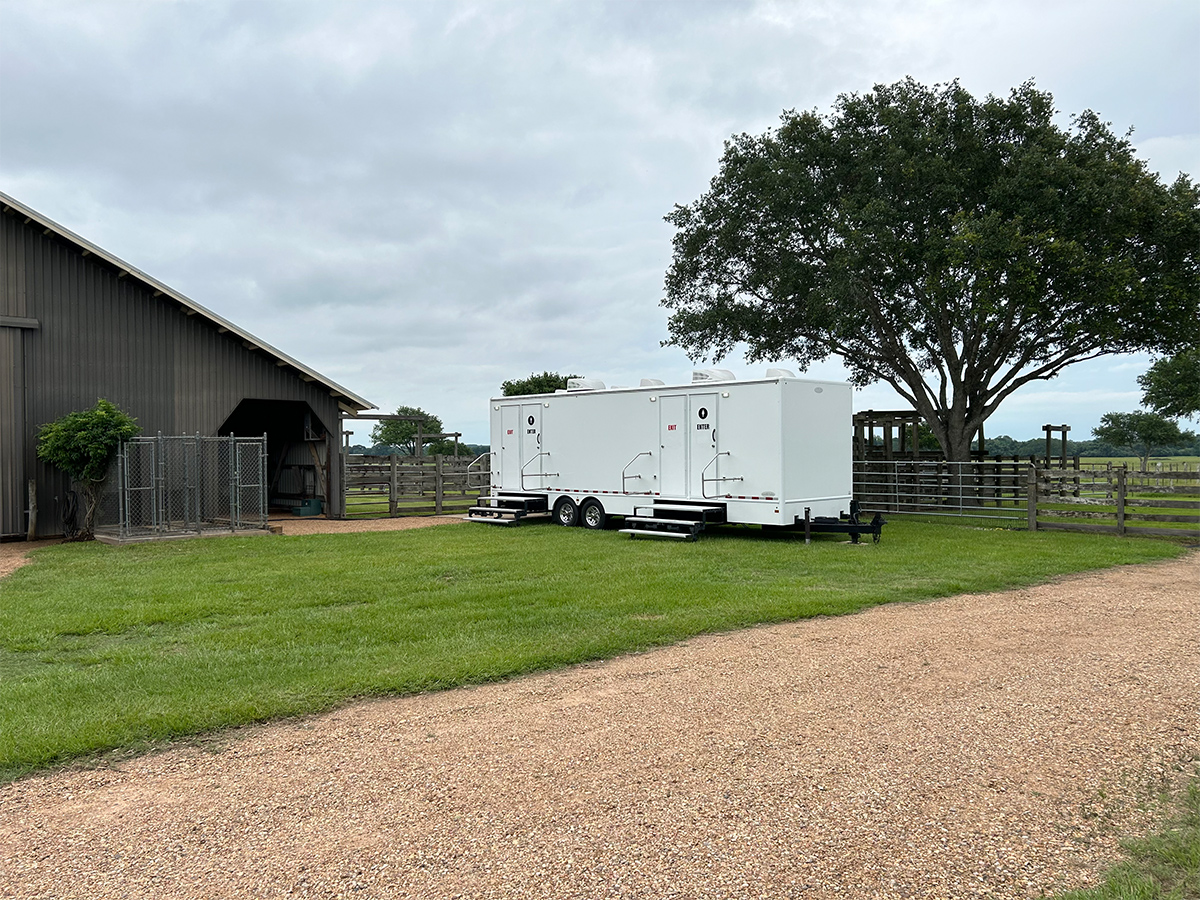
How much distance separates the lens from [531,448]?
20.0 m

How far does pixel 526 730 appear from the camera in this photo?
5.59 metres

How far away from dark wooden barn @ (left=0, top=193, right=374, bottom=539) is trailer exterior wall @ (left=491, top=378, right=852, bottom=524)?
735cm

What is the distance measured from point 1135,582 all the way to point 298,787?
11.1m

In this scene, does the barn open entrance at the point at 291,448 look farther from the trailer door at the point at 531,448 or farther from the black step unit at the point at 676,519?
the black step unit at the point at 676,519

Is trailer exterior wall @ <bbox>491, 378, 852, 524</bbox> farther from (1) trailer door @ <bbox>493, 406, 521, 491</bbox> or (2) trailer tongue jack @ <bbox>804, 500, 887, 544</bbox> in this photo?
(1) trailer door @ <bbox>493, 406, 521, 491</bbox>

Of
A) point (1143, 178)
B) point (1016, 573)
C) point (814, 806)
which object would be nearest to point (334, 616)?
point (814, 806)

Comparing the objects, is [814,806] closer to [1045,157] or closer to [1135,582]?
[1135,582]

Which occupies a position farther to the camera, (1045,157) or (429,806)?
(1045,157)

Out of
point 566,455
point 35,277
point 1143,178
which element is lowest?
point 566,455

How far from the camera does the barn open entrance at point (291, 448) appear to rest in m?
24.3

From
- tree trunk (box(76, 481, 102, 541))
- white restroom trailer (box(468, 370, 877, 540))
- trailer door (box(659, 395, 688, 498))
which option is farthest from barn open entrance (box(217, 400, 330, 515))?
trailer door (box(659, 395, 688, 498))

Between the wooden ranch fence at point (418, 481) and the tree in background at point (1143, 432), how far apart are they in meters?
50.1

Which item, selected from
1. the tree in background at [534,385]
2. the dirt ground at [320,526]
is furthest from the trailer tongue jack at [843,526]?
the tree in background at [534,385]

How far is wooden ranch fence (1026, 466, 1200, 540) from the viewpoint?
54.5 ft
